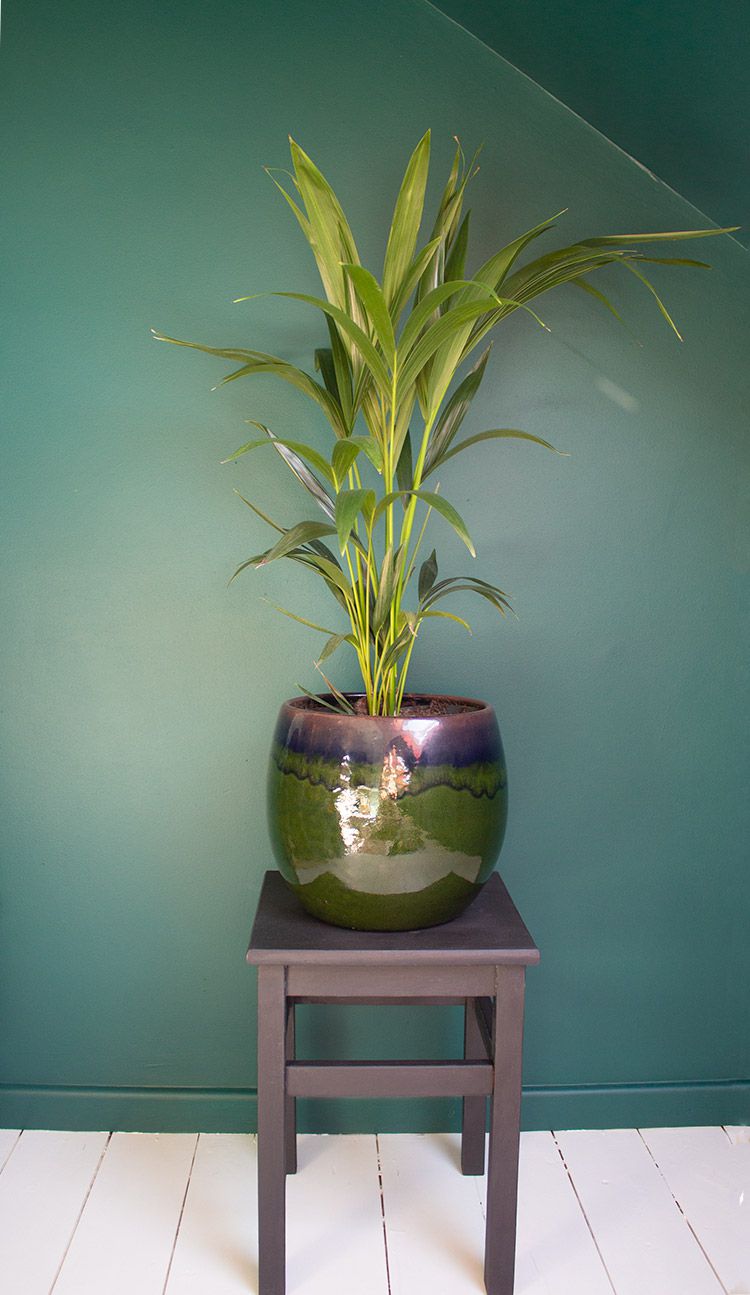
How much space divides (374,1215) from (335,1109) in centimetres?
25

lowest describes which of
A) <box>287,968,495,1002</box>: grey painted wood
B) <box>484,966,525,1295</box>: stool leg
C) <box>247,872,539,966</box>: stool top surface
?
<box>484,966,525,1295</box>: stool leg

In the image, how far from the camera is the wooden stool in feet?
4.47

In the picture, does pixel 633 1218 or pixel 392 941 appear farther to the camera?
pixel 633 1218

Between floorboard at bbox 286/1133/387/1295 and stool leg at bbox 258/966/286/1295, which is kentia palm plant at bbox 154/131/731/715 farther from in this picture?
floorboard at bbox 286/1133/387/1295

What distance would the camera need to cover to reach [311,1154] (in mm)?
1755

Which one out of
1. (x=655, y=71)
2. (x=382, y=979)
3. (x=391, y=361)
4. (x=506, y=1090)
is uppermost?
(x=655, y=71)

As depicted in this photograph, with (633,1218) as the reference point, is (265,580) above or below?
above

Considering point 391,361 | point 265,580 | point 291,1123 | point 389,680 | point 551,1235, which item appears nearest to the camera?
point 391,361

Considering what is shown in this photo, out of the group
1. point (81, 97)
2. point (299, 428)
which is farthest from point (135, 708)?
point (81, 97)

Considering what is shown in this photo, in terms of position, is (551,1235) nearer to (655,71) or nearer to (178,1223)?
(178,1223)

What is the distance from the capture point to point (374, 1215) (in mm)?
1595

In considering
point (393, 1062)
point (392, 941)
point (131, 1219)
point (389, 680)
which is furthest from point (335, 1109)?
point (389, 680)

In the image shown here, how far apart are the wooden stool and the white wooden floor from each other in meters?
0.13

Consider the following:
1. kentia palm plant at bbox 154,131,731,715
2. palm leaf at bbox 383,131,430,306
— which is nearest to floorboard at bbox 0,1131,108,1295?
kentia palm plant at bbox 154,131,731,715
